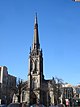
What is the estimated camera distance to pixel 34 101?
12712 cm

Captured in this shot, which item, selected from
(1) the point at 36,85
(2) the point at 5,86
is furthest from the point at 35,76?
(2) the point at 5,86

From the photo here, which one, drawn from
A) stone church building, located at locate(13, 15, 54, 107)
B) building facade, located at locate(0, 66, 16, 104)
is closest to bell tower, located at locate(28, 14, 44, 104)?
stone church building, located at locate(13, 15, 54, 107)

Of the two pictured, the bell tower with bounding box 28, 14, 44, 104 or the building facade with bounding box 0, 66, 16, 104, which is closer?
the bell tower with bounding box 28, 14, 44, 104

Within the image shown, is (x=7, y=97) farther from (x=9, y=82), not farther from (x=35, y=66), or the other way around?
(x=9, y=82)

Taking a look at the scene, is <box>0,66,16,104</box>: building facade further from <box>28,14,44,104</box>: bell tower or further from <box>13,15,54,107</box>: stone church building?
<box>28,14,44,104</box>: bell tower

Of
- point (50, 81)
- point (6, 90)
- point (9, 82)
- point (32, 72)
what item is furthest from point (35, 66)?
point (9, 82)

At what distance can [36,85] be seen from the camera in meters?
128

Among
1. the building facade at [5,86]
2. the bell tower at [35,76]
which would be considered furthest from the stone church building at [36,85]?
the building facade at [5,86]

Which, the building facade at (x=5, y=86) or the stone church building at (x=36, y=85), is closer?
the stone church building at (x=36, y=85)

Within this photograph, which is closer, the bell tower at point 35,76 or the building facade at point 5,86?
the bell tower at point 35,76

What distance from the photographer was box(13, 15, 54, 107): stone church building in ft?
416

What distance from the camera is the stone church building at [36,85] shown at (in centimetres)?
12669

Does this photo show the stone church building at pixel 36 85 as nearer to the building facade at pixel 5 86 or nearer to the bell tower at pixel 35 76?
the bell tower at pixel 35 76

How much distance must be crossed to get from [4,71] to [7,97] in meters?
20.1
